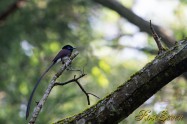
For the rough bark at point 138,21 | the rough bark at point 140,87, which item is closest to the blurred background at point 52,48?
the rough bark at point 138,21

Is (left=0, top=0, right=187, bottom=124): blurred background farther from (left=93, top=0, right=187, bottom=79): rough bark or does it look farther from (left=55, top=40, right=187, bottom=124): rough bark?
(left=55, top=40, right=187, bottom=124): rough bark

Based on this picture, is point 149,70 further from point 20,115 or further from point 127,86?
point 20,115

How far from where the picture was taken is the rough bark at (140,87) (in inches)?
122

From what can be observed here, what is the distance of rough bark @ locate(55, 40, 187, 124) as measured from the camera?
311 centimetres

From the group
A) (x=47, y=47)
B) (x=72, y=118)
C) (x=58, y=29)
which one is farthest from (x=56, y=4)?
(x=72, y=118)

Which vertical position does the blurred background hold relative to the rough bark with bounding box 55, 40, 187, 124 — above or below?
above

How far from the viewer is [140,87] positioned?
3.12 m

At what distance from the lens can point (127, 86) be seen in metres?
3.16

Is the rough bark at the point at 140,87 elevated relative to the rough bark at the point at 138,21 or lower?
lower

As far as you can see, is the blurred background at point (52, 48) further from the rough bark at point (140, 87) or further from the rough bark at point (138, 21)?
the rough bark at point (140, 87)

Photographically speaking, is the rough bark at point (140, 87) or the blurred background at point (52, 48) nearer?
the rough bark at point (140, 87)

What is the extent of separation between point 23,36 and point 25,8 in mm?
771

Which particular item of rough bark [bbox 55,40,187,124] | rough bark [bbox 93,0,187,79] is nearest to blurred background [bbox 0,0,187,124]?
rough bark [bbox 93,0,187,79]

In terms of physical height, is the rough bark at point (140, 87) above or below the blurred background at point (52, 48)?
below
